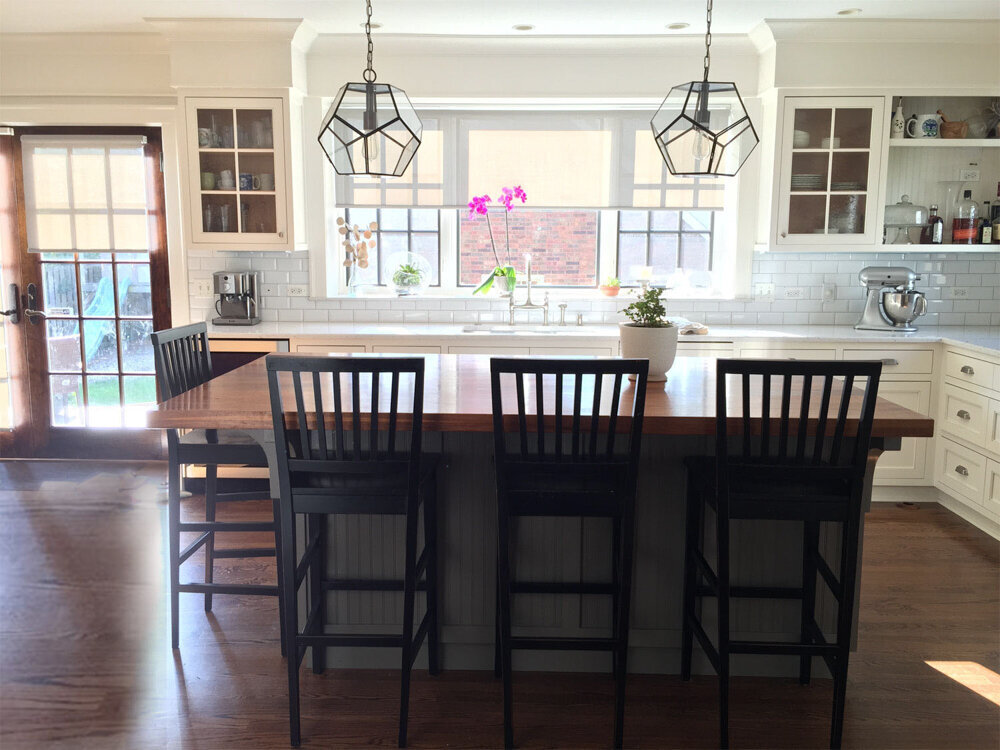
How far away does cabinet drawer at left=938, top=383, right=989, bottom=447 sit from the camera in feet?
12.3

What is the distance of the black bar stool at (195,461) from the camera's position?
2561 millimetres

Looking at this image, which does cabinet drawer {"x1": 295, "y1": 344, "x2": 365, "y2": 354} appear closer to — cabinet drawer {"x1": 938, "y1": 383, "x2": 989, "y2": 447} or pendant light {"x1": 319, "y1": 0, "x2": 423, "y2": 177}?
pendant light {"x1": 319, "y1": 0, "x2": 423, "y2": 177}

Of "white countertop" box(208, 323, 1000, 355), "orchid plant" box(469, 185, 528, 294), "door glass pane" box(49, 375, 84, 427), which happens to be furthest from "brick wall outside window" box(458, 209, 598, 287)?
"door glass pane" box(49, 375, 84, 427)

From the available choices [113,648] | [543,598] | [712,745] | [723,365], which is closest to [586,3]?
[723,365]

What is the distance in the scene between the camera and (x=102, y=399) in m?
4.84

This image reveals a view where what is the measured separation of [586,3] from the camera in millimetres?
3773

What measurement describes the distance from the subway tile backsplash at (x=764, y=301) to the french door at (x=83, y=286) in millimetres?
389

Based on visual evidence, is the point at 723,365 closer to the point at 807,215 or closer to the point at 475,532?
the point at 475,532

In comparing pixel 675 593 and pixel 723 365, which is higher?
pixel 723 365

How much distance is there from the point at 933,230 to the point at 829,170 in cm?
72

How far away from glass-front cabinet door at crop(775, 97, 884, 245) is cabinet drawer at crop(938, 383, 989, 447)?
950 millimetres

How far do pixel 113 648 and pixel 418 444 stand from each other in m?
1.26

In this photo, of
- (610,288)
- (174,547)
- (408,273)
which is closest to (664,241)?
(610,288)

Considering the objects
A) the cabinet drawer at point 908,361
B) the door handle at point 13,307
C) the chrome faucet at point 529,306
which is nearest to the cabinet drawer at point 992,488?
the cabinet drawer at point 908,361
